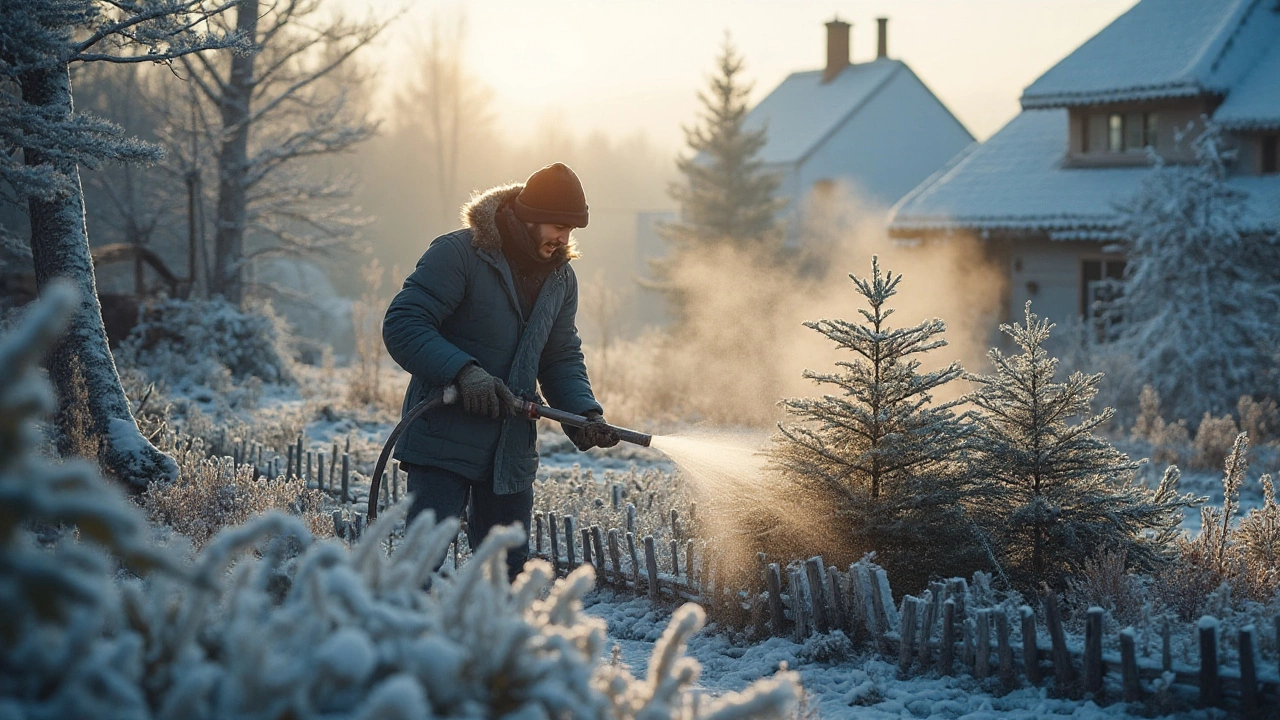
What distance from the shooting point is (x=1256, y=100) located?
18.7 meters

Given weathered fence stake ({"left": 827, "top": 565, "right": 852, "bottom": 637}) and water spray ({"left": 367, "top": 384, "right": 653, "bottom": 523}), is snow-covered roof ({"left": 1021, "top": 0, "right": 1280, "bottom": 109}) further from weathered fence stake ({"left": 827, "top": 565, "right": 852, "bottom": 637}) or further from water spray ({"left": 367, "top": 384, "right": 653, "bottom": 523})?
water spray ({"left": 367, "top": 384, "right": 653, "bottom": 523})

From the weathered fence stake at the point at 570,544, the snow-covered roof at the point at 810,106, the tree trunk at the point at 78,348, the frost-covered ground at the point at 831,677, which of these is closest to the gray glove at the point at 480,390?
the frost-covered ground at the point at 831,677

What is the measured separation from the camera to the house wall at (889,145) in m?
33.4

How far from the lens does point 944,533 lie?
523cm

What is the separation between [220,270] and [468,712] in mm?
18615

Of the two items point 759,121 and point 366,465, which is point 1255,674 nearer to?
point 366,465

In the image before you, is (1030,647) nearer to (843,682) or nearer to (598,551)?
(843,682)

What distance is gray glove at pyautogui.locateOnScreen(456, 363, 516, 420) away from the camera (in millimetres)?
4359

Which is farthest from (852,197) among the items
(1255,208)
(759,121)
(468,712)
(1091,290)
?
(468,712)

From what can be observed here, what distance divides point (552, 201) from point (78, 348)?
4.49m

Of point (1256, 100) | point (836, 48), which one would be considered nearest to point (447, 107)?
point (836, 48)

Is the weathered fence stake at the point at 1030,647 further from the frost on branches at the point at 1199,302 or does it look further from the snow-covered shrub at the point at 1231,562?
the frost on branches at the point at 1199,302

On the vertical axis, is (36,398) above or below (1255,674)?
above

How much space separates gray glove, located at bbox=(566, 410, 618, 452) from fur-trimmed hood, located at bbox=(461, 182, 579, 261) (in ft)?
2.57
